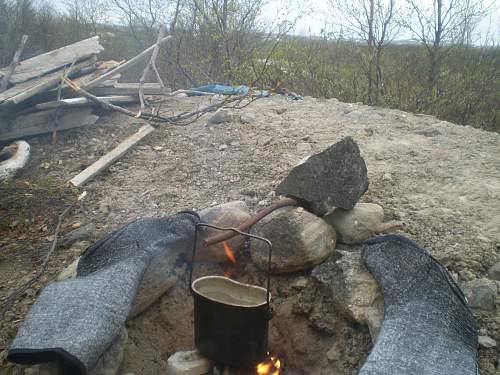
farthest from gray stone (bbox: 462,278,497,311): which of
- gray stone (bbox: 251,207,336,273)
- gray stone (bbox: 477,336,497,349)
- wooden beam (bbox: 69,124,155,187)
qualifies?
wooden beam (bbox: 69,124,155,187)

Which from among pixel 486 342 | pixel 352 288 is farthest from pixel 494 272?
pixel 352 288

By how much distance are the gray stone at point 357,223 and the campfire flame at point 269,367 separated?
34.8 inches

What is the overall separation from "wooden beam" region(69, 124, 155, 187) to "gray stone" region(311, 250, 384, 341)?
270cm

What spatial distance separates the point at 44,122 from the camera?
5.28 m

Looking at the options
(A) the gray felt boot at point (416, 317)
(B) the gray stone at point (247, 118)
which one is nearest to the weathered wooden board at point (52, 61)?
(B) the gray stone at point (247, 118)

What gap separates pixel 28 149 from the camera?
489 centimetres

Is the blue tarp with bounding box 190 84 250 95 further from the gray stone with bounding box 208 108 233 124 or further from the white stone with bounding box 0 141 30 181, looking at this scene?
the white stone with bounding box 0 141 30 181

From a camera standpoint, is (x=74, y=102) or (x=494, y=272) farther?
(x=74, y=102)

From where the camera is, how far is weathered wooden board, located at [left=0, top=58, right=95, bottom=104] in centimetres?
490

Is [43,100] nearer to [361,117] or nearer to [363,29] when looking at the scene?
[361,117]

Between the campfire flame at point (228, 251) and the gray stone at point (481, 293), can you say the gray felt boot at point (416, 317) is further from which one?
the campfire flame at point (228, 251)

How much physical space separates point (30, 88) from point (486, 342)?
216 inches

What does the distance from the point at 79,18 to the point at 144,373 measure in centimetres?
1240

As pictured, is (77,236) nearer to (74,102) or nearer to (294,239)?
(294,239)
